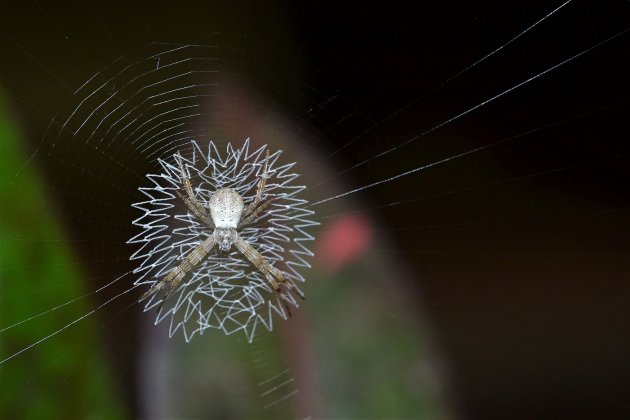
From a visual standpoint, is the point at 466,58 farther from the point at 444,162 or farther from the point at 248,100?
the point at 248,100

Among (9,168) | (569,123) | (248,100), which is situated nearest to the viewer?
(9,168)

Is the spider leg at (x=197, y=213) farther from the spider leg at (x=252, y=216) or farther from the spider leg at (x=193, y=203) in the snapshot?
the spider leg at (x=252, y=216)

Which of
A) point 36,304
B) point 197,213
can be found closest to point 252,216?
point 197,213

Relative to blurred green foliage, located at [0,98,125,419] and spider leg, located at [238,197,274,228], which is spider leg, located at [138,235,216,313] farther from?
blurred green foliage, located at [0,98,125,419]

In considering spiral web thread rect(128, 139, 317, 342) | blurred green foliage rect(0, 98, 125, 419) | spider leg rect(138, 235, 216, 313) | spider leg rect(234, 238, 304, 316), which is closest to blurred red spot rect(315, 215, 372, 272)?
spiral web thread rect(128, 139, 317, 342)

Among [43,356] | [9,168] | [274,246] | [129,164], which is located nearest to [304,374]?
[274,246]

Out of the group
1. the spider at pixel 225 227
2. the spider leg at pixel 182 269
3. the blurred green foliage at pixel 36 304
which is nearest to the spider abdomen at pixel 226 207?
the spider at pixel 225 227
